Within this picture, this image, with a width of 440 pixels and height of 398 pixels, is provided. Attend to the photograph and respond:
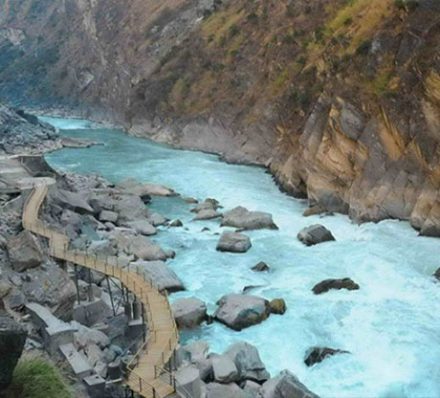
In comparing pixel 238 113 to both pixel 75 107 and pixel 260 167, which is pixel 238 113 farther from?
pixel 75 107

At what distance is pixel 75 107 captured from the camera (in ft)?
327

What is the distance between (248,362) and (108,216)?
18.8 metres

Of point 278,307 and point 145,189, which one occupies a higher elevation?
point 278,307

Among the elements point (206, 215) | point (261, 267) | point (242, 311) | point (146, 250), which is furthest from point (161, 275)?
point (206, 215)

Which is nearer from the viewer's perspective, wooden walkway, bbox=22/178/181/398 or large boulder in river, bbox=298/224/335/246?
wooden walkway, bbox=22/178/181/398

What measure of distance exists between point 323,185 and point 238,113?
23.0 m

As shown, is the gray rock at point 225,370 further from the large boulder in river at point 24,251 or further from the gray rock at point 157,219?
the gray rock at point 157,219

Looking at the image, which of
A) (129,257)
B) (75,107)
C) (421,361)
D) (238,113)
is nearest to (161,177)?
(238,113)

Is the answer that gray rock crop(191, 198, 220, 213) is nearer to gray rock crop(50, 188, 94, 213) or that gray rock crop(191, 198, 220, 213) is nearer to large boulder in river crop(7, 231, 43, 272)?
gray rock crop(50, 188, 94, 213)

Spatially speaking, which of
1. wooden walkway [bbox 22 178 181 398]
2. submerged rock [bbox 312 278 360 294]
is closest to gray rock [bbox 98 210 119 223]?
wooden walkway [bbox 22 178 181 398]

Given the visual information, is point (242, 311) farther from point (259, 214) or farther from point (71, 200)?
point (71, 200)

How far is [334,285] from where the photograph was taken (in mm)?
23484

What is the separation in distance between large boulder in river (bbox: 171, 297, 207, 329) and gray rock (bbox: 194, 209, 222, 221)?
14.0m

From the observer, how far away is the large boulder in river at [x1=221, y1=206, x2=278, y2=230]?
32875mm
